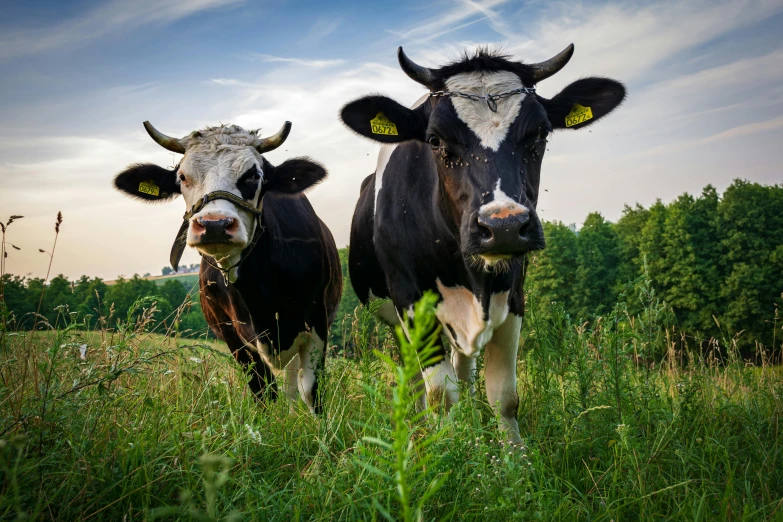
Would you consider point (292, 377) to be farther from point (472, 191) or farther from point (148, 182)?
point (472, 191)

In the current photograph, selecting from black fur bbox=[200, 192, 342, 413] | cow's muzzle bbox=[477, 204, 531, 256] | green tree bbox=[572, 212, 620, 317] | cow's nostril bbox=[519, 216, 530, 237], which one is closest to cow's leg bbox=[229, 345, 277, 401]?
black fur bbox=[200, 192, 342, 413]

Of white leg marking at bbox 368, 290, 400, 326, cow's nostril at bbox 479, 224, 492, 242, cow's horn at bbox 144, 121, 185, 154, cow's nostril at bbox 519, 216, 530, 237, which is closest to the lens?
cow's nostril at bbox 519, 216, 530, 237

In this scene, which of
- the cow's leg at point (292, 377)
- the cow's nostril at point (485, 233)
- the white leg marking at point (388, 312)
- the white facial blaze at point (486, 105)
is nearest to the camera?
the cow's nostril at point (485, 233)

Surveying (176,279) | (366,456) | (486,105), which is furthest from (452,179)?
(176,279)

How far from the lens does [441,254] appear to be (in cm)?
425

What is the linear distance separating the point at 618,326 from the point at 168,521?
276 cm

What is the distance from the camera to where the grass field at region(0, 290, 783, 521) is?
223 cm

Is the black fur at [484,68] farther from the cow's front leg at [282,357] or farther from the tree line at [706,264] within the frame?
the tree line at [706,264]

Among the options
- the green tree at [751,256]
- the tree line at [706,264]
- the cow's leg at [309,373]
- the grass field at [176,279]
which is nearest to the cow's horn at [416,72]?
the cow's leg at [309,373]

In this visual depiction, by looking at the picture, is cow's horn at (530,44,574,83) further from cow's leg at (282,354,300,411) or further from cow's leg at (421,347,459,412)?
cow's leg at (282,354,300,411)

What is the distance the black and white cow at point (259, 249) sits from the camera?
481 centimetres

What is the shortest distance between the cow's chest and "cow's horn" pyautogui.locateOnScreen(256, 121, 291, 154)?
2187 mm

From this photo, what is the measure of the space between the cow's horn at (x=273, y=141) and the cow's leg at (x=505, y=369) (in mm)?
2745

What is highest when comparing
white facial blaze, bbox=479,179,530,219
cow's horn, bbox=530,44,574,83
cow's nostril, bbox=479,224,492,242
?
A: cow's horn, bbox=530,44,574,83
